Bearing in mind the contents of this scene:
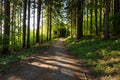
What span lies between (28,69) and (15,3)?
28.7m

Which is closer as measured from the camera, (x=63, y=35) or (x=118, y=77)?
(x=118, y=77)

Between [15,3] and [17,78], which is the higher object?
[15,3]

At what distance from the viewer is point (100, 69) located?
12086mm

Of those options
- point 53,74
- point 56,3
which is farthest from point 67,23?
point 53,74

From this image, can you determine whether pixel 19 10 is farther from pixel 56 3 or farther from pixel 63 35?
pixel 63 35

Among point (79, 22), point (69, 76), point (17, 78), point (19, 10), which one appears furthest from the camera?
point (19, 10)

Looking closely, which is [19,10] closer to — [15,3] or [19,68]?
[15,3]

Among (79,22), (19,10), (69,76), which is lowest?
(69,76)

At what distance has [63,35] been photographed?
75250 mm

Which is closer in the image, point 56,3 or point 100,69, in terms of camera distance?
point 100,69

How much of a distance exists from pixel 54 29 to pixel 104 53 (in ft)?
193

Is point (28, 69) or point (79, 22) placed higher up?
point (79, 22)

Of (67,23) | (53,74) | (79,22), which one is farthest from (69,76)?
(67,23)

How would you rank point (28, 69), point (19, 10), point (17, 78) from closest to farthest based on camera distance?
point (17, 78) < point (28, 69) < point (19, 10)
